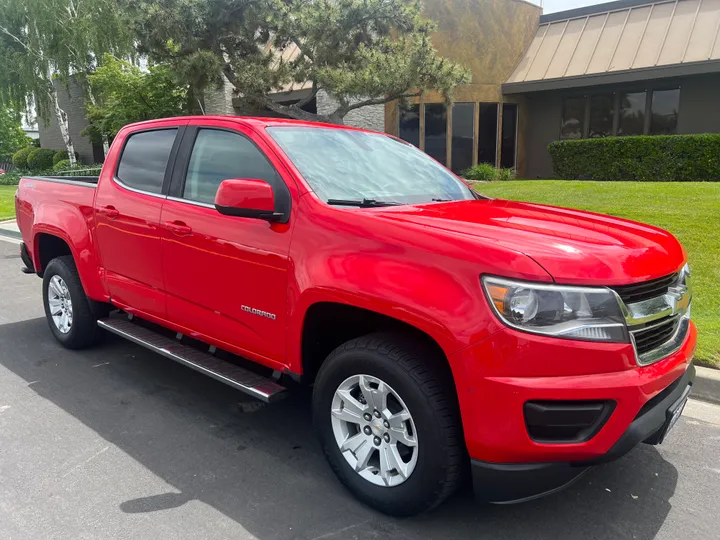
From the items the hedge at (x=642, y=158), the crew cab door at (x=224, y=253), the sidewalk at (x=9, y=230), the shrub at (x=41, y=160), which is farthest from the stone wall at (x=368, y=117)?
the shrub at (x=41, y=160)

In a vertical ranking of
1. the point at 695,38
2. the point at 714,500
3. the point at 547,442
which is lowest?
the point at 714,500

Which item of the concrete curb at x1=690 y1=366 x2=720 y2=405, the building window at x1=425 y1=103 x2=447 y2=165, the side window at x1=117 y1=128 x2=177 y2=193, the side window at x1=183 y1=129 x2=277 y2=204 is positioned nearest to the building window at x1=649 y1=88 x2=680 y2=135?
the building window at x1=425 y1=103 x2=447 y2=165

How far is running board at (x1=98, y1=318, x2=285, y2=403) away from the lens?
323 centimetres

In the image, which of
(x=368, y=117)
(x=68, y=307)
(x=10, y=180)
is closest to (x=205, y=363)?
(x=68, y=307)

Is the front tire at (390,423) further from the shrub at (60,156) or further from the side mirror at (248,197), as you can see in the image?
the shrub at (60,156)

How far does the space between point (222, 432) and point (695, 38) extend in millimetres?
17706

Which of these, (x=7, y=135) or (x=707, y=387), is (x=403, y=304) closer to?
(x=707, y=387)

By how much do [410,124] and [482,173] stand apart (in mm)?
2974

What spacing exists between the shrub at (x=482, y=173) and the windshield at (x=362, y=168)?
14583 mm

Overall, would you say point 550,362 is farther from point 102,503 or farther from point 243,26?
point 243,26

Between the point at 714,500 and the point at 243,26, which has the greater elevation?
the point at 243,26

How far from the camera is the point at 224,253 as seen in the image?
3.36m

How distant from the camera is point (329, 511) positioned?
9.36ft

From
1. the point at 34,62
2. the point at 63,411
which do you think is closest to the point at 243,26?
the point at 63,411
